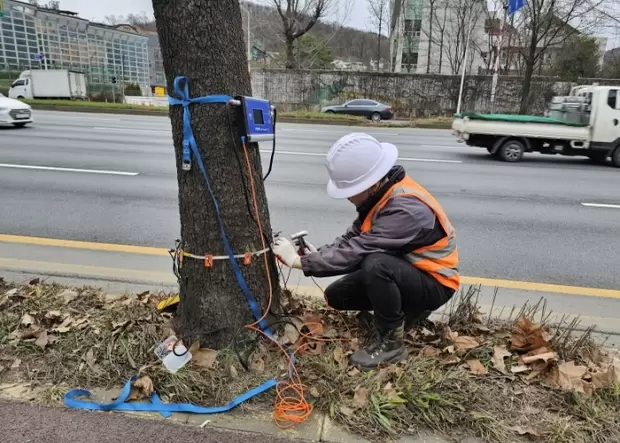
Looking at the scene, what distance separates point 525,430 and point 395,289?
2.66 feet

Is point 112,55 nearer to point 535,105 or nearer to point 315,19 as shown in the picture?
point 315,19

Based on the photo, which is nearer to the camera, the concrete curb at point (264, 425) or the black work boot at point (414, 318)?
the concrete curb at point (264, 425)

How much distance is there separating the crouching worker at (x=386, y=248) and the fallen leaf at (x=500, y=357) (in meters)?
0.37

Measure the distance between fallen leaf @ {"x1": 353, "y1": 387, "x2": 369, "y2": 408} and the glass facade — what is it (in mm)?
41063

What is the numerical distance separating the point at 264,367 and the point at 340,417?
0.50 metres

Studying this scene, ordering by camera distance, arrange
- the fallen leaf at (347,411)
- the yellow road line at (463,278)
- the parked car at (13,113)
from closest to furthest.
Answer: the fallen leaf at (347,411), the yellow road line at (463,278), the parked car at (13,113)

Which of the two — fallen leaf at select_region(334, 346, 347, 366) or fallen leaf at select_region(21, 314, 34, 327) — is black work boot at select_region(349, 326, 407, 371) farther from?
fallen leaf at select_region(21, 314, 34, 327)

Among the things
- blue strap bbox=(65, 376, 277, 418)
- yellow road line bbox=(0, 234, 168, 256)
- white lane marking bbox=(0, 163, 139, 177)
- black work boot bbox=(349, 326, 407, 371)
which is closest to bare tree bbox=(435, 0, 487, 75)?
white lane marking bbox=(0, 163, 139, 177)

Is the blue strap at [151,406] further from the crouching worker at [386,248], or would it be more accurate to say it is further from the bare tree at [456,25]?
the bare tree at [456,25]

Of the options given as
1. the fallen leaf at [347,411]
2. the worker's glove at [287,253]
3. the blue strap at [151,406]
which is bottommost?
the blue strap at [151,406]

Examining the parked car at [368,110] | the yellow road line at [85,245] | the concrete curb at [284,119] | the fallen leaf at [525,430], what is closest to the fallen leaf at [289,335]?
the fallen leaf at [525,430]

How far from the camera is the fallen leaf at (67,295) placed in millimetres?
3171

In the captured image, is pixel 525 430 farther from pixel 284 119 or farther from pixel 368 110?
pixel 368 110

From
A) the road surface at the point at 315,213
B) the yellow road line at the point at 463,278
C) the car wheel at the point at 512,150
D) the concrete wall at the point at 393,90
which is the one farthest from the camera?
the concrete wall at the point at 393,90
